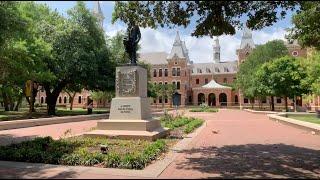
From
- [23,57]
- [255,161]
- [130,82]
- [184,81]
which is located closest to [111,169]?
[255,161]

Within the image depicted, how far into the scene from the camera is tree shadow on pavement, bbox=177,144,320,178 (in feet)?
29.0

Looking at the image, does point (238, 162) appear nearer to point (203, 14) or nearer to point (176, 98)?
point (203, 14)

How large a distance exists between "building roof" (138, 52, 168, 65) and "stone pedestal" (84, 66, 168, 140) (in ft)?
265

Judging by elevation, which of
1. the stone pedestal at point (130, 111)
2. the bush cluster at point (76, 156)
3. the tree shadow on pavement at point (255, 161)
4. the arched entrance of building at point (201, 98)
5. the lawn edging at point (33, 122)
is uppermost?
the arched entrance of building at point (201, 98)

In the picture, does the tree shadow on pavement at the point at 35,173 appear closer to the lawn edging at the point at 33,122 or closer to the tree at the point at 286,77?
the lawn edging at the point at 33,122

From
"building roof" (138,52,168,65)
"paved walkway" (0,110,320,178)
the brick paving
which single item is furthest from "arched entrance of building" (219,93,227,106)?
"paved walkway" (0,110,320,178)

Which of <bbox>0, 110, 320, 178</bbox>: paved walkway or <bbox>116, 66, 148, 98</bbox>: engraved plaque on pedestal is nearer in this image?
<bbox>0, 110, 320, 178</bbox>: paved walkway

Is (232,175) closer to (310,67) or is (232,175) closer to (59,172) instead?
(59,172)

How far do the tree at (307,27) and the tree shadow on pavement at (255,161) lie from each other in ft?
15.8

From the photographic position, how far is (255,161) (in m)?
10.5

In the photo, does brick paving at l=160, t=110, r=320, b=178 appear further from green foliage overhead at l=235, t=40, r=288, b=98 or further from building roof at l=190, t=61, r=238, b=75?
building roof at l=190, t=61, r=238, b=75

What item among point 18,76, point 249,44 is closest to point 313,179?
point 18,76

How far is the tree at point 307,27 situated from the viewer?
1416 cm

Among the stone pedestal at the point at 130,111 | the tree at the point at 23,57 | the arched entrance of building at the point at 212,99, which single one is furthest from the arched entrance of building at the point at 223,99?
the stone pedestal at the point at 130,111
